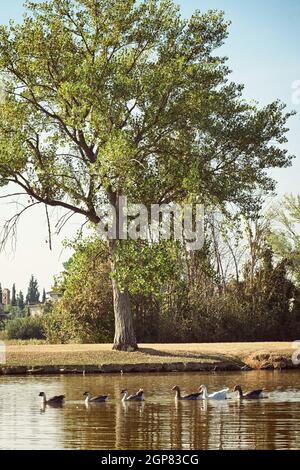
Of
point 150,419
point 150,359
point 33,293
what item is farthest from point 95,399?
point 33,293

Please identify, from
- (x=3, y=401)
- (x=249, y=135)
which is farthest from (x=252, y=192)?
(x=3, y=401)

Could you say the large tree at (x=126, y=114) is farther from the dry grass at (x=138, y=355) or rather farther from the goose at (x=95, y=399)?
the goose at (x=95, y=399)

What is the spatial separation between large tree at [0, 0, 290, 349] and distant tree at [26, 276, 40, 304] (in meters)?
60.1

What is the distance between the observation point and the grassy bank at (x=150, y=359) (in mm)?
31250

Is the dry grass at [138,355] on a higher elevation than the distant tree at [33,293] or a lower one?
lower

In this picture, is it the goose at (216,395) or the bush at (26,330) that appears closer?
the goose at (216,395)

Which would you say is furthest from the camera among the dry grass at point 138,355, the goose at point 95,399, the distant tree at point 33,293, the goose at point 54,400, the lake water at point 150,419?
the distant tree at point 33,293

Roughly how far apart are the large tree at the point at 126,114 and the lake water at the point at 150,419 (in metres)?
7.91

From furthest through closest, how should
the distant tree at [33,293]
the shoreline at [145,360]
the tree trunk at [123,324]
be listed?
the distant tree at [33,293], the tree trunk at [123,324], the shoreline at [145,360]

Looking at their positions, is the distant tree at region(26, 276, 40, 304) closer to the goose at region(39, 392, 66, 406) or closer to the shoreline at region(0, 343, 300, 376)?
the shoreline at region(0, 343, 300, 376)

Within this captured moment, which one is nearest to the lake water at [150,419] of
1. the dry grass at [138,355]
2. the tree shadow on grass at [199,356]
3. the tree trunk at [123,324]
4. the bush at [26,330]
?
the dry grass at [138,355]

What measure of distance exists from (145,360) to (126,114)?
27.7 feet

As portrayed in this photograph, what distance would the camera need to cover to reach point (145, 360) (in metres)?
32.1

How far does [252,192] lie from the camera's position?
35.6 meters
